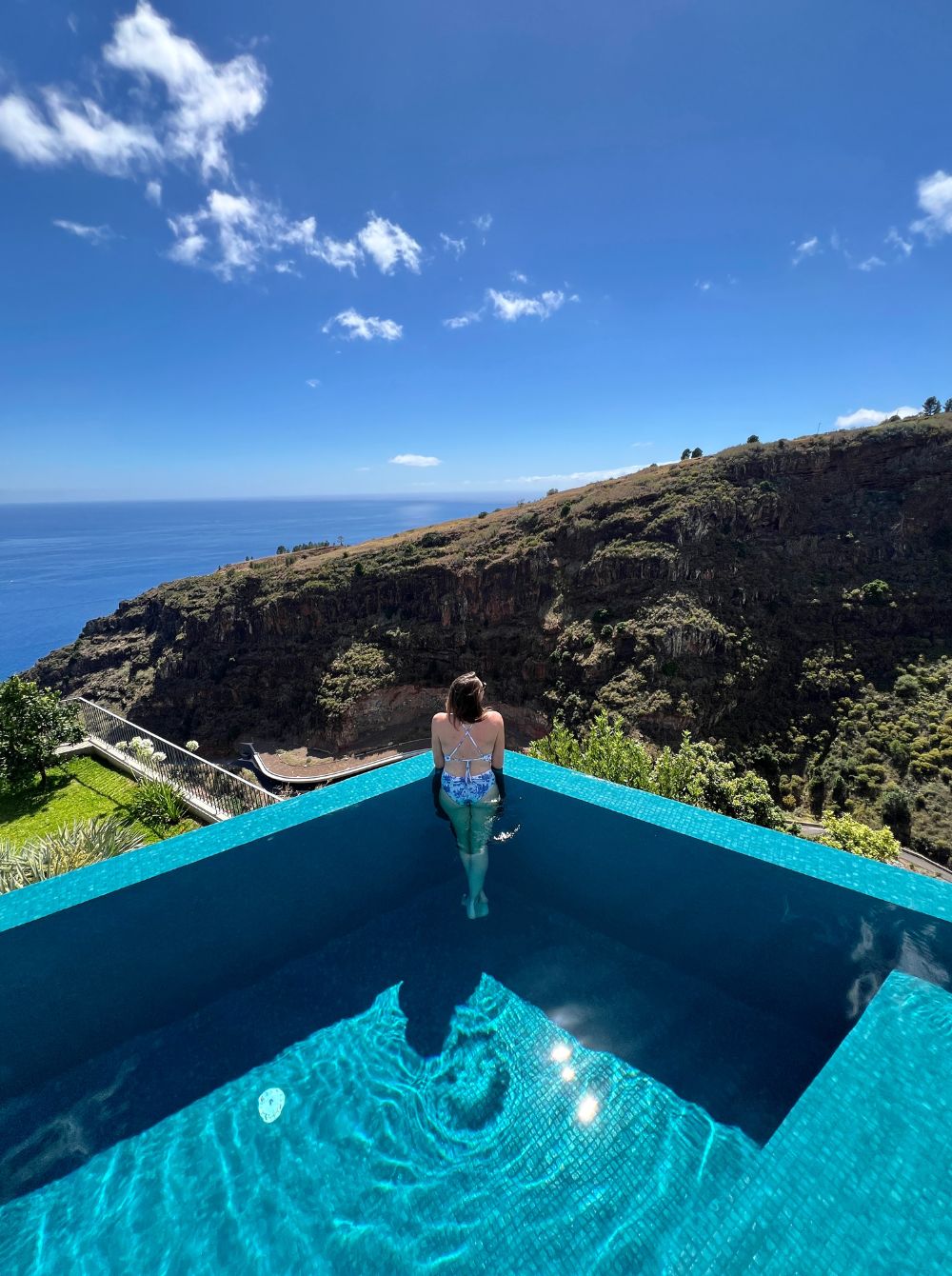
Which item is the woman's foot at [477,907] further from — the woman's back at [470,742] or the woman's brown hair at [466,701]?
the woman's brown hair at [466,701]

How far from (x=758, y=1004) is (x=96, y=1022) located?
3127 millimetres

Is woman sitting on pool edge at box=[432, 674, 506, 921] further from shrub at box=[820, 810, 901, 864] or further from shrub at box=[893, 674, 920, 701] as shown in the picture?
shrub at box=[893, 674, 920, 701]

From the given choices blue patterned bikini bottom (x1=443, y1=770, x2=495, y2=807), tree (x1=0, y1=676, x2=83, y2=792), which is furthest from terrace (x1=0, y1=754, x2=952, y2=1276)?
tree (x1=0, y1=676, x2=83, y2=792)

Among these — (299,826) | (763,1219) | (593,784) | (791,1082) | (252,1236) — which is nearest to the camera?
(763,1219)

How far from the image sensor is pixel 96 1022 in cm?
259

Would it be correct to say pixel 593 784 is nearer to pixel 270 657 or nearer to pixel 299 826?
pixel 299 826

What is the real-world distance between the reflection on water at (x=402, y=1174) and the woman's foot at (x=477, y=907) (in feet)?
2.53

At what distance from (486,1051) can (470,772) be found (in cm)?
128

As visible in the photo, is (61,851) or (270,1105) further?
(61,851)

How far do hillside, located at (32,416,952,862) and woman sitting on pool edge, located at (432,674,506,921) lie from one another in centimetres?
2083

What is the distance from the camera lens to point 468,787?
10.4 feet

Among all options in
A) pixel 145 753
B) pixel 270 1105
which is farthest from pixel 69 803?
pixel 270 1105

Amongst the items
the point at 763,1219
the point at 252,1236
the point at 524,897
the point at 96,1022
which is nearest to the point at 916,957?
the point at 763,1219

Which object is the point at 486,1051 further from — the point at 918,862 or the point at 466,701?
the point at 918,862
